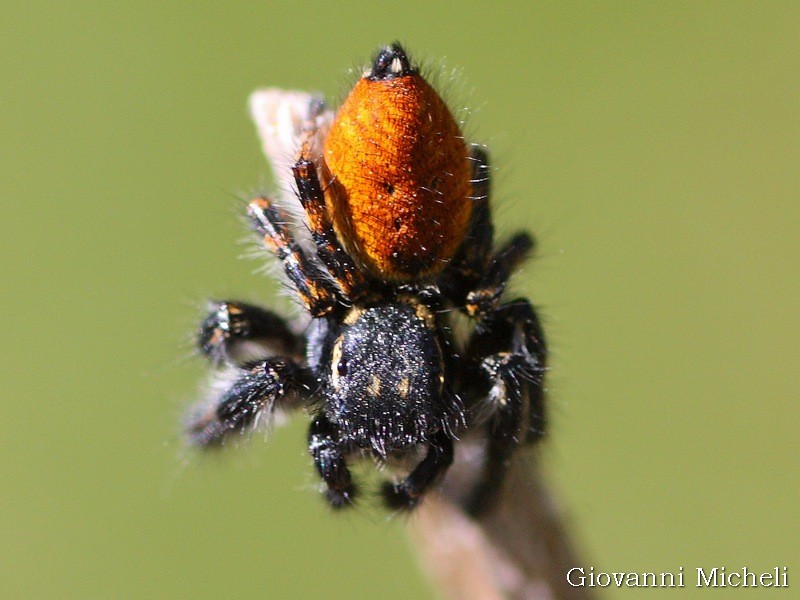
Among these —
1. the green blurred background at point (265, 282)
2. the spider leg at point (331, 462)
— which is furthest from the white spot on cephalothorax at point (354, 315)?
the green blurred background at point (265, 282)

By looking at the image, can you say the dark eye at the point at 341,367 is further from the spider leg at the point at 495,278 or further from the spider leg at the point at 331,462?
the spider leg at the point at 495,278

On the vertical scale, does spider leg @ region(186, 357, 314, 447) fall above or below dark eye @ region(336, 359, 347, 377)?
below

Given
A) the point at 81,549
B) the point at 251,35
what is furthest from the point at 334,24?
the point at 81,549

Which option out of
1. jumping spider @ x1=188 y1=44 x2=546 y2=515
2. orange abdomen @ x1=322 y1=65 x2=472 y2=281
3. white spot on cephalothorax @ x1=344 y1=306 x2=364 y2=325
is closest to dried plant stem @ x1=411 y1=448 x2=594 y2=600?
jumping spider @ x1=188 y1=44 x2=546 y2=515

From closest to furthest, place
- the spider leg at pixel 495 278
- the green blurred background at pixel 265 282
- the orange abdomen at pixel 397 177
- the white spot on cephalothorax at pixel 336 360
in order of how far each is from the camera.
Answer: the orange abdomen at pixel 397 177
the white spot on cephalothorax at pixel 336 360
the spider leg at pixel 495 278
the green blurred background at pixel 265 282

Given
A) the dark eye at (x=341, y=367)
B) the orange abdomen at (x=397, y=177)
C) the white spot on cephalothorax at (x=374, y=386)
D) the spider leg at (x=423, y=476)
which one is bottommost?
the spider leg at (x=423, y=476)

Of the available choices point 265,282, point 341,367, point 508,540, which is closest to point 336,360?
point 341,367

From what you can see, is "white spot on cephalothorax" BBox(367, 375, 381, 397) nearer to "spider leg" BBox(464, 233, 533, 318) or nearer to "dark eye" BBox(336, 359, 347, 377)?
Result: "dark eye" BBox(336, 359, 347, 377)
